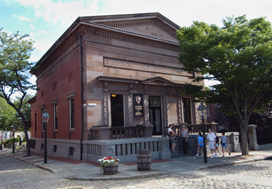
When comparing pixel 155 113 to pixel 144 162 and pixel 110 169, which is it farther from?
pixel 110 169

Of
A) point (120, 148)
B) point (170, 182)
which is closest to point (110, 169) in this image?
point (170, 182)

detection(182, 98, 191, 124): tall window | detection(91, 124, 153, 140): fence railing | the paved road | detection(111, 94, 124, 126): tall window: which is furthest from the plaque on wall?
the paved road

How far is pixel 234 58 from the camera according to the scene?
14.8 meters

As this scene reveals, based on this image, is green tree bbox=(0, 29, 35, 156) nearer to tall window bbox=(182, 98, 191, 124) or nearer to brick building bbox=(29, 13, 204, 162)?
brick building bbox=(29, 13, 204, 162)

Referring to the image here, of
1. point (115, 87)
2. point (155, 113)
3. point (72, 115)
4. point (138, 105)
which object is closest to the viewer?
point (115, 87)

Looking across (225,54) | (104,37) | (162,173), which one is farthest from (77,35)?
(162,173)

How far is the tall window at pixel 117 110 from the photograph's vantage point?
17516 millimetres

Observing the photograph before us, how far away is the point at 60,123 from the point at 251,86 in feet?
51.0

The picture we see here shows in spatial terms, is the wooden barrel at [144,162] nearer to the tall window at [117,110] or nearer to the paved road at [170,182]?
the paved road at [170,182]

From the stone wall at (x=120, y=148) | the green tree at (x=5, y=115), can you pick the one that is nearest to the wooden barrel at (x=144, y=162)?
the stone wall at (x=120, y=148)

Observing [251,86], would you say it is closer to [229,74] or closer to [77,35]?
[229,74]

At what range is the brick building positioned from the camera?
16.0 metres

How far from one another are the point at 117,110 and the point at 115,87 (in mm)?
1720

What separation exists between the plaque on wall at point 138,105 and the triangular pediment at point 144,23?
5.32 metres
